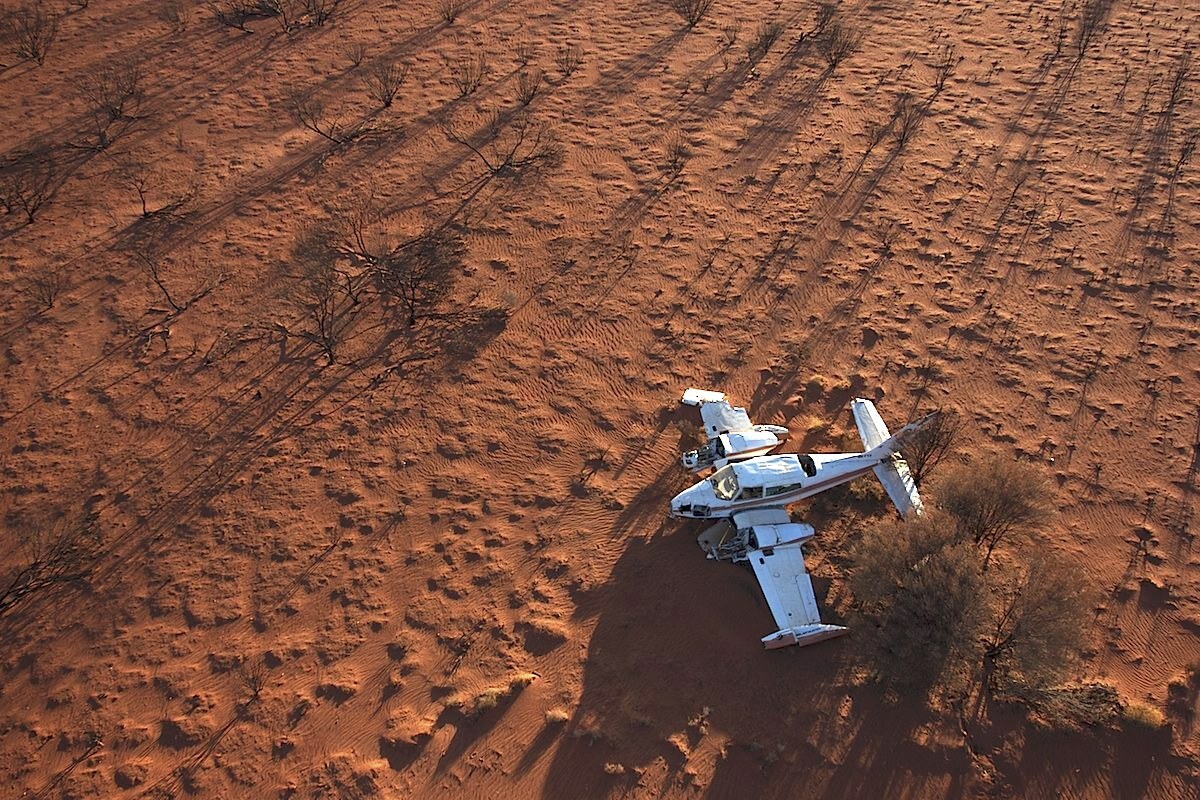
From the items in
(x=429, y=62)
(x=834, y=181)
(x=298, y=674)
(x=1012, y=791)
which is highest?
(x=429, y=62)

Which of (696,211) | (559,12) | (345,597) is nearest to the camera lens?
(345,597)

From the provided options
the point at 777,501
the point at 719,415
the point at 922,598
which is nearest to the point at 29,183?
the point at 719,415

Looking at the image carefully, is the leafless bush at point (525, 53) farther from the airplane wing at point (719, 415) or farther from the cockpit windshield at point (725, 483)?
the cockpit windshield at point (725, 483)

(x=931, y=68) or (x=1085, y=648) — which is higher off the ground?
(x=931, y=68)

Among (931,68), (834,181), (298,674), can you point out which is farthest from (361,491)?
(931,68)

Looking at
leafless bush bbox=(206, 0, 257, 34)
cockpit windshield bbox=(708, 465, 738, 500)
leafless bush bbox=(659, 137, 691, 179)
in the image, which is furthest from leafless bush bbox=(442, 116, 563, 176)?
cockpit windshield bbox=(708, 465, 738, 500)

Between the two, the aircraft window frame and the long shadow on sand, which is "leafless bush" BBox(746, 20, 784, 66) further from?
the long shadow on sand

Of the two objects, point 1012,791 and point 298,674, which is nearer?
point 1012,791

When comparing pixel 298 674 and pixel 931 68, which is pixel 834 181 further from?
pixel 298 674

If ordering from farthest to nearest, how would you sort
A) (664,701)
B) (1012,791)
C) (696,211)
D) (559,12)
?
(559,12)
(696,211)
(664,701)
(1012,791)
